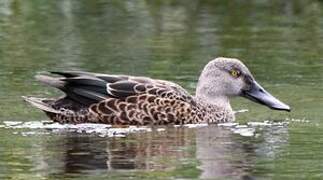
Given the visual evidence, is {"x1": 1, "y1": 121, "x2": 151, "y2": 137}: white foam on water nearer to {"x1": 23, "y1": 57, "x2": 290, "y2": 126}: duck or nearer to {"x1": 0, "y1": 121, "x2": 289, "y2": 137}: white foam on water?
{"x1": 0, "y1": 121, "x2": 289, "y2": 137}: white foam on water

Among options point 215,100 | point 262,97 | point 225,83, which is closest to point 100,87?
point 215,100

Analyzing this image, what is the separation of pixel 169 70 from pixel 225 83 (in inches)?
87.9

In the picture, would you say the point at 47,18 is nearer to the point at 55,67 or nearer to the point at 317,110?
the point at 55,67

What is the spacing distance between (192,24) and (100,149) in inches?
392

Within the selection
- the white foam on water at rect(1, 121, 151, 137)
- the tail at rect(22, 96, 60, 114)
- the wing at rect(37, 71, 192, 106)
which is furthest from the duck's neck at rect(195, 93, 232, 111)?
the tail at rect(22, 96, 60, 114)

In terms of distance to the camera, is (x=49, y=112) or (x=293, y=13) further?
(x=293, y=13)

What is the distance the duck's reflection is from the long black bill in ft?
2.41

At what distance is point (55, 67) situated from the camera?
16.4m

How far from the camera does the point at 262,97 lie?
45.4 ft

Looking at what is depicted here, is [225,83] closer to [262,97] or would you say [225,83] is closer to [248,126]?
[262,97]

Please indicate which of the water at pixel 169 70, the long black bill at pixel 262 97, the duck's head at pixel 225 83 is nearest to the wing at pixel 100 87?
the water at pixel 169 70

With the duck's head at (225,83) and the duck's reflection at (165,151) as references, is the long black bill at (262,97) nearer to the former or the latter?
the duck's head at (225,83)

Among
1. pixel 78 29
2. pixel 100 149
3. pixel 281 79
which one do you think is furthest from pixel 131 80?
pixel 78 29

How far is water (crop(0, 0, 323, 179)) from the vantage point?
10883mm
